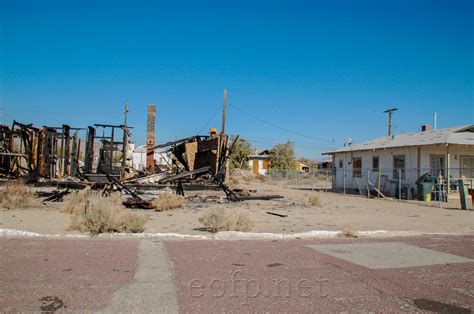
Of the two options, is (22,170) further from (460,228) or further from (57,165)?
(460,228)

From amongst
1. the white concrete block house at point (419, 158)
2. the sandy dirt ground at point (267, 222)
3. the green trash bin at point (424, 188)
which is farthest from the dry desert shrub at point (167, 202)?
the green trash bin at point (424, 188)

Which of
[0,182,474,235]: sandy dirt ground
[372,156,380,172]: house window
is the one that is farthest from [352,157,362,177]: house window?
[0,182,474,235]: sandy dirt ground

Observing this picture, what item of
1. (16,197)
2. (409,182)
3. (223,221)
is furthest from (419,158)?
(16,197)

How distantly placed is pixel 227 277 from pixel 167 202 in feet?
29.8

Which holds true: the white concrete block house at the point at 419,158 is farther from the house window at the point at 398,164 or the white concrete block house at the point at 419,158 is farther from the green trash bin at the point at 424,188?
the green trash bin at the point at 424,188

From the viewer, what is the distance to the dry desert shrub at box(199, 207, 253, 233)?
954 centimetres

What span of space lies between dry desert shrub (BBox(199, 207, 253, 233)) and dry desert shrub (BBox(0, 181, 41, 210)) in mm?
6933

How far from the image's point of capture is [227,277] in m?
5.41

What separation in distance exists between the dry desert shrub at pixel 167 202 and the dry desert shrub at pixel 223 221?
4.36 metres

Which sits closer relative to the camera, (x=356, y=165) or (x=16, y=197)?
(x=16, y=197)

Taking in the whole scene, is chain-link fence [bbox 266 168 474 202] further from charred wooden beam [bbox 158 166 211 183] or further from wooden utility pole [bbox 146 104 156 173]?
wooden utility pole [bbox 146 104 156 173]

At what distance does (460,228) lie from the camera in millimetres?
11703

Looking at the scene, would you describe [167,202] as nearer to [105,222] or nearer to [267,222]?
[267,222]

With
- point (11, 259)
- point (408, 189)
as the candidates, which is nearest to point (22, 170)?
point (11, 259)
